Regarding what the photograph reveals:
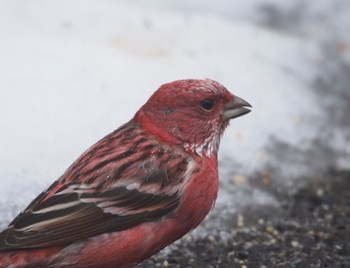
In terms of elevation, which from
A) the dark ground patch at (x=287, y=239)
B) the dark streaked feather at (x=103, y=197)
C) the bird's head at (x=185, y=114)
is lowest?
the dark ground patch at (x=287, y=239)

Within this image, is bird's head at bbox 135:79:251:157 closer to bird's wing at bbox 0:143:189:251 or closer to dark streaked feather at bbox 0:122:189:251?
dark streaked feather at bbox 0:122:189:251

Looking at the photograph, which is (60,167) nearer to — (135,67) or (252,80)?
(135,67)

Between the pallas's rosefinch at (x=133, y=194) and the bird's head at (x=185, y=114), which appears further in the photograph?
the bird's head at (x=185, y=114)

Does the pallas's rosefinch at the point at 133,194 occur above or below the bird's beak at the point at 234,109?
below

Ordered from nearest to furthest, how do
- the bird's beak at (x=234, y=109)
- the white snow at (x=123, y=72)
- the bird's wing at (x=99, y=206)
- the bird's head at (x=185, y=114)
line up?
the bird's wing at (x=99, y=206) < the bird's head at (x=185, y=114) < the bird's beak at (x=234, y=109) < the white snow at (x=123, y=72)

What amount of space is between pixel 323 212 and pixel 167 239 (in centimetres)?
240

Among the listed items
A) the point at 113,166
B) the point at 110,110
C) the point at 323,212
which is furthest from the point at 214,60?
the point at 113,166

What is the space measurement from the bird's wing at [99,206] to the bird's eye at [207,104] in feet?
1.62

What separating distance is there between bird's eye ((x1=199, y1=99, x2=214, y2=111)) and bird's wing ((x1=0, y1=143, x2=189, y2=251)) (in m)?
0.49

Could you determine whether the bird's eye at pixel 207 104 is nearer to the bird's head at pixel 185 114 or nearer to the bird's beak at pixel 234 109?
the bird's head at pixel 185 114

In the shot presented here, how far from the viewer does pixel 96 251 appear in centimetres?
499

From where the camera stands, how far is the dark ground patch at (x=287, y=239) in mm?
6203

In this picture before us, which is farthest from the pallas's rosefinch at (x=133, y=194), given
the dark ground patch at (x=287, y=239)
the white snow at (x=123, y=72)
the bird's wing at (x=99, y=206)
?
the white snow at (x=123, y=72)

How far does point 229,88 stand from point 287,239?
2.13m
